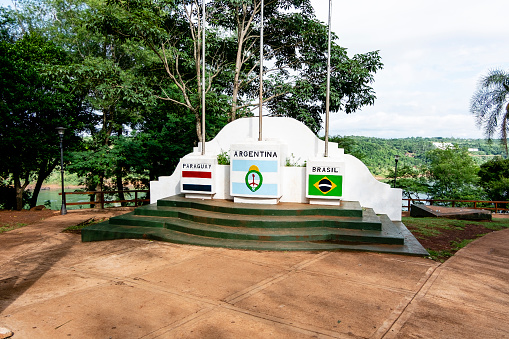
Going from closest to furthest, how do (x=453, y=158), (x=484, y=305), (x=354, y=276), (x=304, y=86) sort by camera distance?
1. (x=484, y=305)
2. (x=354, y=276)
3. (x=304, y=86)
4. (x=453, y=158)

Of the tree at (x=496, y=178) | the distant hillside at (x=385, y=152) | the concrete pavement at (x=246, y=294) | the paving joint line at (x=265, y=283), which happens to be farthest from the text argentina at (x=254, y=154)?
the tree at (x=496, y=178)

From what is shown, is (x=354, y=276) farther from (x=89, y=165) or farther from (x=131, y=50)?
(x=131, y=50)

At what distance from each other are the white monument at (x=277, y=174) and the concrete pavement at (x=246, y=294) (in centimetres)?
262

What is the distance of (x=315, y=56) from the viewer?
1753cm

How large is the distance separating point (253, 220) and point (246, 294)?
3.28m

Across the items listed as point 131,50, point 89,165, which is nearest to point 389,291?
point 89,165

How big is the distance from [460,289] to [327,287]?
6.44 ft

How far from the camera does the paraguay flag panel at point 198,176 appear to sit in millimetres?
9812

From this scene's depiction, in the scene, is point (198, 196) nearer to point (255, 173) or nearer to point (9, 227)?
point (255, 173)

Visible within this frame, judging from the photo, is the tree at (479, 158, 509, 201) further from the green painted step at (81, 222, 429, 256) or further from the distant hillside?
the green painted step at (81, 222, 429, 256)

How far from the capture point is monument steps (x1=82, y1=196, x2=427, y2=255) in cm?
719

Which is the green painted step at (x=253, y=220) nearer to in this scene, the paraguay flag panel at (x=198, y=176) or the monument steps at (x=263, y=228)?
the monument steps at (x=263, y=228)

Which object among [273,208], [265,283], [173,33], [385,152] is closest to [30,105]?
[173,33]

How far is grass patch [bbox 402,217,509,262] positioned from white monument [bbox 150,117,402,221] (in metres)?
1.09
